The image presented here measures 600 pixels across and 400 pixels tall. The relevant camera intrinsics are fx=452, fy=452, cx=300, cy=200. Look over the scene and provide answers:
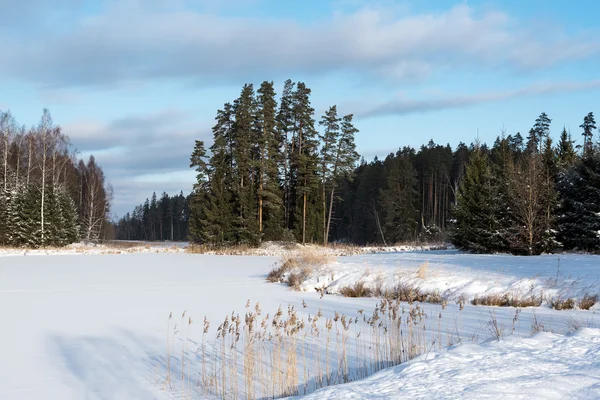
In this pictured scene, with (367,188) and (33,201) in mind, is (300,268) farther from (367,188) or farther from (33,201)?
(367,188)

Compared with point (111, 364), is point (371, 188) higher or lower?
higher

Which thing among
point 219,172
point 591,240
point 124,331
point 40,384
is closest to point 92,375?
point 40,384

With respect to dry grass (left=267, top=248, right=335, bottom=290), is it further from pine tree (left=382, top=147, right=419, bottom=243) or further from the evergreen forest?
pine tree (left=382, top=147, right=419, bottom=243)

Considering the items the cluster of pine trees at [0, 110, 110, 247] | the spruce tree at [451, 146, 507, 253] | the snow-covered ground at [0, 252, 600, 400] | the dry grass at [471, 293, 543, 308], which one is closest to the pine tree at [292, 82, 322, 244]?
the spruce tree at [451, 146, 507, 253]

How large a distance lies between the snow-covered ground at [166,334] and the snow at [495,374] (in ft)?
0.05

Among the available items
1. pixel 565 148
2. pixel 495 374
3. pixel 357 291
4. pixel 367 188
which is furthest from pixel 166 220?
pixel 495 374

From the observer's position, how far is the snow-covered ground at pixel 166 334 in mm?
4324

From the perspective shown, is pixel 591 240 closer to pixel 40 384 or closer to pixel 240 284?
pixel 240 284

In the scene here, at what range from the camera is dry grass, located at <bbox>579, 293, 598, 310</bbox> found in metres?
8.65

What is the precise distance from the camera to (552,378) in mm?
3842

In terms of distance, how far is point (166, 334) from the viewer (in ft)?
23.6

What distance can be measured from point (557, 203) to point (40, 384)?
2212 cm

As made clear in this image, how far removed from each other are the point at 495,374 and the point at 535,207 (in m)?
18.3

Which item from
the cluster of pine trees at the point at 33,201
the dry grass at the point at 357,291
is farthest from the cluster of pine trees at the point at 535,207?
the cluster of pine trees at the point at 33,201
